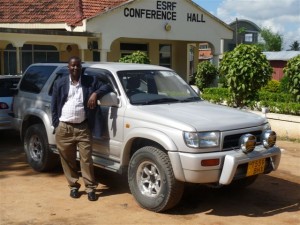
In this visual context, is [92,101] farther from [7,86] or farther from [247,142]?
[7,86]

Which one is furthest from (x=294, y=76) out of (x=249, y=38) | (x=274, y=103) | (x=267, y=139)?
(x=249, y=38)

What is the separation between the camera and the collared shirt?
5.58 meters

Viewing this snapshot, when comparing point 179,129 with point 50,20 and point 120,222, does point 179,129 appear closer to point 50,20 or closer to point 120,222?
point 120,222

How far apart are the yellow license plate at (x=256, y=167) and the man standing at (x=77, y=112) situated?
6.41ft

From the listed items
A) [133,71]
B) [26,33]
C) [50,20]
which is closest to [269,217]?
[133,71]

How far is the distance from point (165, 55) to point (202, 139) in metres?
20.7

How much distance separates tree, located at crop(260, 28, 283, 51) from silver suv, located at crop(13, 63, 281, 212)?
2480 inches

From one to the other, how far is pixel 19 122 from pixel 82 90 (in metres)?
2.38

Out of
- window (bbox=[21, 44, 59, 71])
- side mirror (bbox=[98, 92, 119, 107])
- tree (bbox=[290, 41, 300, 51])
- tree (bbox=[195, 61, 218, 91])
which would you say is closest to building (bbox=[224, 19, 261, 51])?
tree (bbox=[290, 41, 300, 51])

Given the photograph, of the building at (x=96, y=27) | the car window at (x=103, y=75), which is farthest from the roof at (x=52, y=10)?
the car window at (x=103, y=75)

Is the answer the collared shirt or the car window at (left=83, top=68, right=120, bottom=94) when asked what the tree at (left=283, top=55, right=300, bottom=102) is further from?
the collared shirt

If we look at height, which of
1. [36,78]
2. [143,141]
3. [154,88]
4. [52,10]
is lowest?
[143,141]

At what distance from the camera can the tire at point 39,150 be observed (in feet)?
22.2

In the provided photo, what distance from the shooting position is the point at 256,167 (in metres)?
5.25
